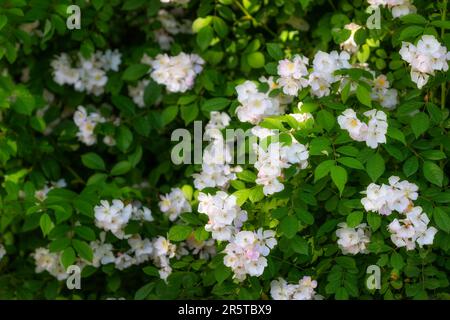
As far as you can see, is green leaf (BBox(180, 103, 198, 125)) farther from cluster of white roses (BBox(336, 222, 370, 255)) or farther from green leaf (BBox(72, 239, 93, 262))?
cluster of white roses (BBox(336, 222, 370, 255))

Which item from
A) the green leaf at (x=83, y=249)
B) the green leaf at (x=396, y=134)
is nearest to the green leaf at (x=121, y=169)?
the green leaf at (x=83, y=249)

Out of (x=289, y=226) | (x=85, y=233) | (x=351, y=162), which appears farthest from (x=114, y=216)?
(x=351, y=162)

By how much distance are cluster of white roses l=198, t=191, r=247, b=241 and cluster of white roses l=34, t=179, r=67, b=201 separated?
87cm

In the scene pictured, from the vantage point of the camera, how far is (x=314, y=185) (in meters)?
2.69

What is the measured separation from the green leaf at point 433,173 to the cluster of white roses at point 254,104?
572mm

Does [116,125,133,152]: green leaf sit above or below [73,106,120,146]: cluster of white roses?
below

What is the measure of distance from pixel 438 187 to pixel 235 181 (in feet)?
2.24

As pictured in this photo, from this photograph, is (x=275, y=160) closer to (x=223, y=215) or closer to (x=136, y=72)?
(x=223, y=215)

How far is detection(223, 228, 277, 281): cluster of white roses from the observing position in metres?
2.56

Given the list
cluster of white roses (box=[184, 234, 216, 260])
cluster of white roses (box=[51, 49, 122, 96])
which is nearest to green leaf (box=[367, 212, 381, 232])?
cluster of white roses (box=[184, 234, 216, 260])

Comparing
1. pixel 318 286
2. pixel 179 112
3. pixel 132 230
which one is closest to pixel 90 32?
pixel 179 112

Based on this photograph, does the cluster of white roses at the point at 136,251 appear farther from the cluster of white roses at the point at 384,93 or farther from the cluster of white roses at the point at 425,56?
the cluster of white roses at the point at 425,56

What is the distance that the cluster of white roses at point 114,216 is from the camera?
2.90 metres

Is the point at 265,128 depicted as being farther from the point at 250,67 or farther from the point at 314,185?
the point at 250,67
